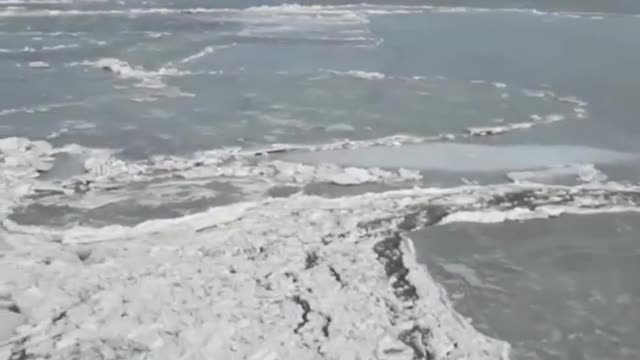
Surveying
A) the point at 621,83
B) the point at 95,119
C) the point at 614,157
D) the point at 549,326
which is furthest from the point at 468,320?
the point at 621,83

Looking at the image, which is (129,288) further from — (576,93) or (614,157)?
(576,93)

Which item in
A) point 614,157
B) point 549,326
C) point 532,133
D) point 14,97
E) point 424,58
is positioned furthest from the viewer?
point 424,58

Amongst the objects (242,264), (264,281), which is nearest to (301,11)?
(242,264)

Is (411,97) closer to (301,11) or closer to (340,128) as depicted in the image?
(340,128)

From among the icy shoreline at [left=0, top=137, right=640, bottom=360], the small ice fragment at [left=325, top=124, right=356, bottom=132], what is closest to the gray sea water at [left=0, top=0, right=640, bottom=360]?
the small ice fragment at [left=325, top=124, right=356, bottom=132]

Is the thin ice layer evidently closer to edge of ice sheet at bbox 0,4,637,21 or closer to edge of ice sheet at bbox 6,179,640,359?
edge of ice sheet at bbox 6,179,640,359

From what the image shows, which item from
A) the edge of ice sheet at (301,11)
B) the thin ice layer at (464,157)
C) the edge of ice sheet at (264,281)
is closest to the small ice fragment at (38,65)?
the edge of ice sheet at (301,11)

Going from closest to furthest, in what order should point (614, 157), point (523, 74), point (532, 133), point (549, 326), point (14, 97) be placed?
point (549, 326), point (614, 157), point (532, 133), point (14, 97), point (523, 74)
